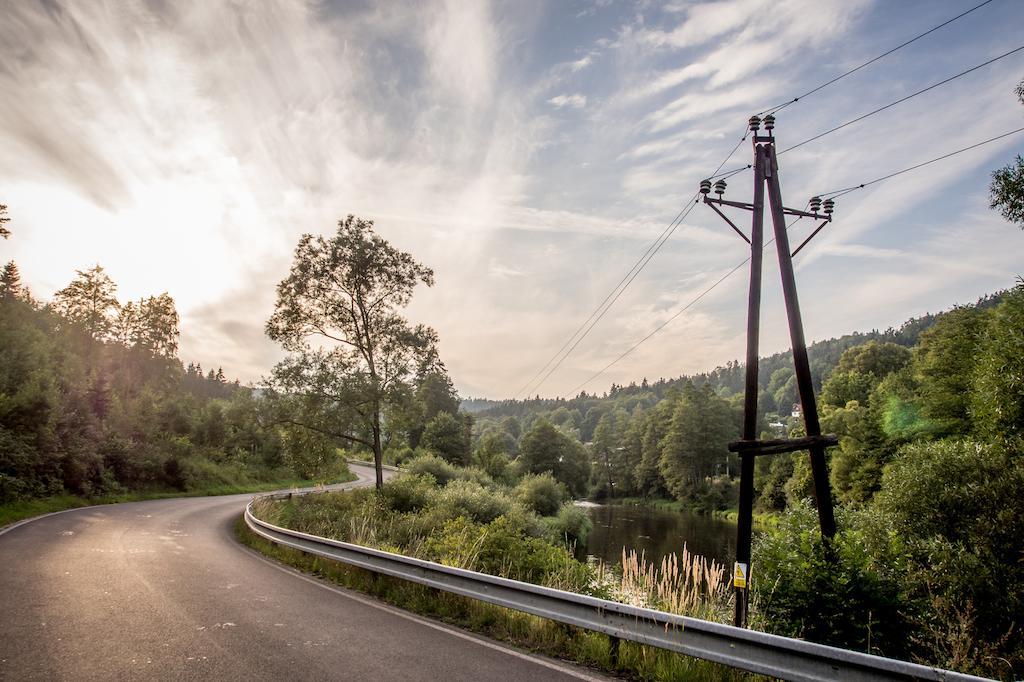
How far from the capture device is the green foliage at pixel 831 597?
21.3 ft

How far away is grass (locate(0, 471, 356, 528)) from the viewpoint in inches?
719

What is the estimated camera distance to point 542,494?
42.0 m

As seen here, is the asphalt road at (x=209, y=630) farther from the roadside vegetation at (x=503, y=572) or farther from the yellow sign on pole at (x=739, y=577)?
the yellow sign on pole at (x=739, y=577)

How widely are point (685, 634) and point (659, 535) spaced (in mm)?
41508

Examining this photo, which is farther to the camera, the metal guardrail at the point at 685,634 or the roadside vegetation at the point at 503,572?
the roadside vegetation at the point at 503,572

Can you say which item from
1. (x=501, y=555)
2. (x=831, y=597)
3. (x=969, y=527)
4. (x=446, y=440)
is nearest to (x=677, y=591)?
(x=831, y=597)

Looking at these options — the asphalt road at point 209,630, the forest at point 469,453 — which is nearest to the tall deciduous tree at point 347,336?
the forest at point 469,453

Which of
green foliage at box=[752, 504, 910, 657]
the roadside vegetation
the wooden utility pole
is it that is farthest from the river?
green foliage at box=[752, 504, 910, 657]

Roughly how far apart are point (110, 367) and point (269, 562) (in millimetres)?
47069

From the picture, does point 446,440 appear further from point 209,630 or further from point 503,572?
point 209,630

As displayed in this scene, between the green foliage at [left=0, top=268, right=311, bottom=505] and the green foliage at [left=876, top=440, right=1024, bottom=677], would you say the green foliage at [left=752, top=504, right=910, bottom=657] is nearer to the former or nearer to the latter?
the green foliage at [left=876, top=440, right=1024, bottom=677]

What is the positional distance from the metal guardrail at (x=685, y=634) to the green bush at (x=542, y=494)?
33.9m

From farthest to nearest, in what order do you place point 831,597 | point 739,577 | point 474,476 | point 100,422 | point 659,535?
point 659,535
point 474,476
point 100,422
point 739,577
point 831,597

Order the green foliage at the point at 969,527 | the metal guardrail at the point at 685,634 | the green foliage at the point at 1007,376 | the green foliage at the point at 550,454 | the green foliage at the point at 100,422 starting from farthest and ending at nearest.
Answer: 1. the green foliage at the point at 550,454
2. the green foliage at the point at 100,422
3. the green foliage at the point at 1007,376
4. the green foliage at the point at 969,527
5. the metal guardrail at the point at 685,634
